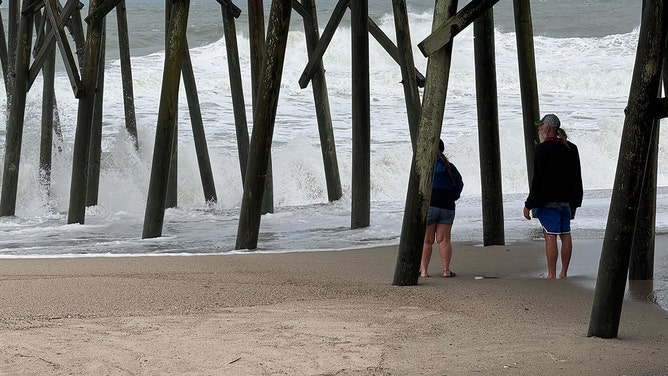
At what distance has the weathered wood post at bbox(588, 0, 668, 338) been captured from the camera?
14.2 ft

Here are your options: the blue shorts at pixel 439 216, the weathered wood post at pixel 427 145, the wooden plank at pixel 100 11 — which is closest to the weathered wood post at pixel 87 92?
the wooden plank at pixel 100 11

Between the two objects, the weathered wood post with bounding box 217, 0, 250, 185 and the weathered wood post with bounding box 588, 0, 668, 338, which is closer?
the weathered wood post with bounding box 588, 0, 668, 338

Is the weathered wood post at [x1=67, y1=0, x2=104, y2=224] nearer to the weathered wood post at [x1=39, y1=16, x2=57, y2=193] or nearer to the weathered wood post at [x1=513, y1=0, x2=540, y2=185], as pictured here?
the weathered wood post at [x1=39, y1=16, x2=57, y2=193]

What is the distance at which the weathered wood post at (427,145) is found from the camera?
573 centimetres

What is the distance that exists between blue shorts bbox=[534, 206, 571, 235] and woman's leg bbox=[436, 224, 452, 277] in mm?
589

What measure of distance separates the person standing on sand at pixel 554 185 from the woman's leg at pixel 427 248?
2.08ft

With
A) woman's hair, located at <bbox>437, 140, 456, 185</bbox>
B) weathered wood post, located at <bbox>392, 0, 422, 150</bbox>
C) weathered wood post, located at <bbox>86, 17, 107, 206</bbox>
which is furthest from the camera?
weathered wood post, located at <bbox>86, 17, 107, 206</bbox>

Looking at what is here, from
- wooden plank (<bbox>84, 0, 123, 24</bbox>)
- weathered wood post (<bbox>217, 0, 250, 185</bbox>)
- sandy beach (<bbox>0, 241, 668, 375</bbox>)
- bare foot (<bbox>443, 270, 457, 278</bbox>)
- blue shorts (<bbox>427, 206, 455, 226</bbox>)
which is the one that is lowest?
sandy beach (<bbox>0, 241, 668, 375</bbox>)

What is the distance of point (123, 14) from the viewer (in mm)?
12195

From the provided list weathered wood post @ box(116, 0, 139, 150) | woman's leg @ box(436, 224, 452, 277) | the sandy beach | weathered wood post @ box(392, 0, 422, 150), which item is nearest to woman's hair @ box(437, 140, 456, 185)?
woman's leg @ box(436, 224, 452, 277)

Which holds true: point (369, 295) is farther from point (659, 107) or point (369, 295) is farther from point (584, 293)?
point (659, 107)

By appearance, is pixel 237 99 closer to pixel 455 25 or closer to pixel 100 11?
pixel 100 11

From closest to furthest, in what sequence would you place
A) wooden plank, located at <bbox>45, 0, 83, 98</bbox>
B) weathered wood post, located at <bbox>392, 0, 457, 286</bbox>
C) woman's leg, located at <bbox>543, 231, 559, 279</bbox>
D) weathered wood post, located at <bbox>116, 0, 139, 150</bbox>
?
weathered wood post, located at <bbox>392, 0, 457, 286</bbox> → woman's leg, located at <bbox>543, 231, 559, 279</bbox> → wooden plank, located at <bbox>45, 0, 83, 98</bbox> → weathered wood post, located at <bbox>116, 0, 139, 150</bbox>

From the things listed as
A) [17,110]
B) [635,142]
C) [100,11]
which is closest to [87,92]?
[100,11]
